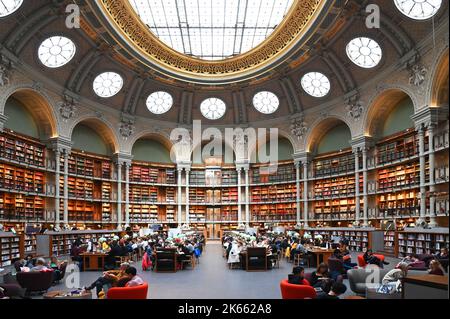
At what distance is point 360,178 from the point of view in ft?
81.5

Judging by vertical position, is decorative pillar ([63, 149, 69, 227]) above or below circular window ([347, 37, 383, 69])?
below

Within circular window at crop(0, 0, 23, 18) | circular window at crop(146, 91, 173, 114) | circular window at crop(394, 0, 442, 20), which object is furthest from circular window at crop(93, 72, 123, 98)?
circular window at crop(394, 0, 442, 20)

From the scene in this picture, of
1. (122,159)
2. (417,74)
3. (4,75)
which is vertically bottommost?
(122,159)

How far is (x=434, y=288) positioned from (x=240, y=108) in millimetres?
27641

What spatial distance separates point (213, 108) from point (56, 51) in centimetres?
1299

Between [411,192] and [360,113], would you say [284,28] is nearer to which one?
[360,113]

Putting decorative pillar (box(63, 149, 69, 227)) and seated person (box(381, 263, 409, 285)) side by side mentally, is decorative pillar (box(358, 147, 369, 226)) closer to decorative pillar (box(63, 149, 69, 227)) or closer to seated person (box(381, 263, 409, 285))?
seated person (box(381, 263, 409, 285))

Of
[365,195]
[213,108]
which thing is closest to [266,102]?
[213,108]

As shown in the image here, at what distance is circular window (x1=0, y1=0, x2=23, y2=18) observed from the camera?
1789 cm

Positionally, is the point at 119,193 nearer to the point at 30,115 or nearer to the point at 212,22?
the point at 30,115

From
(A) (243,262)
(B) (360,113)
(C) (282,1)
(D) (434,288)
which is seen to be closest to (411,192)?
(B) (360,113)

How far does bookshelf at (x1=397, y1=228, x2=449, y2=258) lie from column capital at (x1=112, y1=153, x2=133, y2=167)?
18.6 m

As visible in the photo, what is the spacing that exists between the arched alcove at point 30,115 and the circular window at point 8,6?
13.9 ft

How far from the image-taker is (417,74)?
1952 cm
